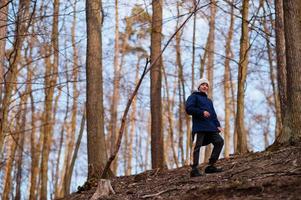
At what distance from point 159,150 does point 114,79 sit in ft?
25.7

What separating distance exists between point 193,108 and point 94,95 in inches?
140

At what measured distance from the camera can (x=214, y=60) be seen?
61.7 ft

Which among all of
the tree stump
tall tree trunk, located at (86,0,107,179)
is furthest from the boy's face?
tall tree trunk, located at (86,0,107,179)

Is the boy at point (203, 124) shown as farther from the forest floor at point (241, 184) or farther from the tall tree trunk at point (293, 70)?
the tall tree trunk at point (293, 70)

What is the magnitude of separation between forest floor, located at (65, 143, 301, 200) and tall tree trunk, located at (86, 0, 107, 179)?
1330 millimetres

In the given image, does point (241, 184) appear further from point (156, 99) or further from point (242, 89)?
point (156, 99)

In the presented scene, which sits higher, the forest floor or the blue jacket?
the blue jacket

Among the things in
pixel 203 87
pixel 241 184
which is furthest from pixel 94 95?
pixel 241 184

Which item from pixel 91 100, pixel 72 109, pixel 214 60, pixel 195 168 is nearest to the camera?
pixel 195 168

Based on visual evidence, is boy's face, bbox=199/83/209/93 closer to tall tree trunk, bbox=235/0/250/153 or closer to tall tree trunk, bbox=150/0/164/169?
tall tree trunk, bbox=150/0/164/169

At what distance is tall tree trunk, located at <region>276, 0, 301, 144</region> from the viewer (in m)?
7.76

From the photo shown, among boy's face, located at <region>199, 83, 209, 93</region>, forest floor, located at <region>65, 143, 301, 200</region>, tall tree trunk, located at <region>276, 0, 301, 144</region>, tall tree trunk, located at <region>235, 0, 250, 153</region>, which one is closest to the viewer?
forest floor, located at <region>65, 143, 301, 200</region>

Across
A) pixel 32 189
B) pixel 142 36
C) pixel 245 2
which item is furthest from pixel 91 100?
pixel 142 36

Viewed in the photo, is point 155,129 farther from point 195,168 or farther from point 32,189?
point 32,189
